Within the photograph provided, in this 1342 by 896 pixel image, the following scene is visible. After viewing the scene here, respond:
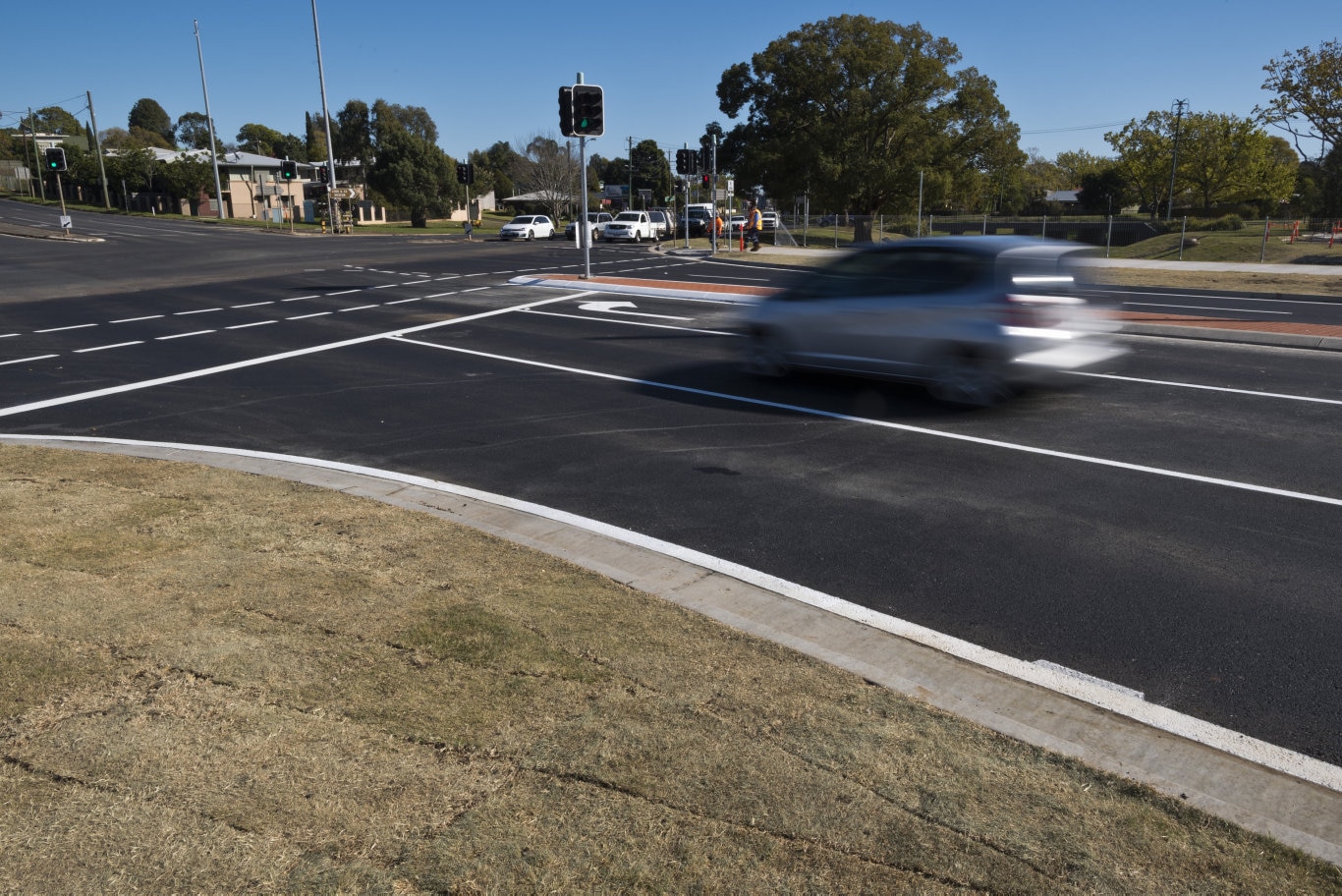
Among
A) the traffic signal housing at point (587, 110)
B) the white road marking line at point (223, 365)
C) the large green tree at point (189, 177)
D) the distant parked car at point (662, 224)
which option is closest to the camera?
the white road marking line at point (223, 365)

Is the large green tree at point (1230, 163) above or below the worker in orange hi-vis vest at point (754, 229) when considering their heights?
above

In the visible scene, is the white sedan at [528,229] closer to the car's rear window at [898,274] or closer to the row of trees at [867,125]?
the row of trees at [867,125]

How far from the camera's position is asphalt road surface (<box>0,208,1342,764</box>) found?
5.07m

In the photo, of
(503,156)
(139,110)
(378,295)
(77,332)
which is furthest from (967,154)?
(139,110)

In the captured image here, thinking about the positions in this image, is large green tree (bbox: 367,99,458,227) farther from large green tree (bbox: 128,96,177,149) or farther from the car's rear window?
large green tree (bbox: 128,96,177,149)

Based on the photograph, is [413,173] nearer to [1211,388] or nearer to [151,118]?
[1211,388]

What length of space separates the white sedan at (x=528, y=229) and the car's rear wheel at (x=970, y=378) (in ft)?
148

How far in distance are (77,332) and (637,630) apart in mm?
14607

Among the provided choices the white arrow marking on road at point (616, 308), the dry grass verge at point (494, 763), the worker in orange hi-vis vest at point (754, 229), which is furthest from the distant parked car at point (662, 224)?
the dry grass verge at point (494, 763)

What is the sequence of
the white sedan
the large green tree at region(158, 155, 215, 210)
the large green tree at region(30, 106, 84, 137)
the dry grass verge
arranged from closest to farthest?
the dry grass verge → the white sedan → the large green tree at region(158, 155, 215, 210) → the large green tree at region(30, 106, 84, 137)

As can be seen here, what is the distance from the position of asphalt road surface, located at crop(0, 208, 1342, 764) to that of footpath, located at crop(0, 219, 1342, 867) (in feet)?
0.72

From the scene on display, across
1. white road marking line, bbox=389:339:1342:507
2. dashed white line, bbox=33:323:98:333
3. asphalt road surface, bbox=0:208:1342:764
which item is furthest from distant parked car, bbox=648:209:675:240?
white road marking line, bbox=389:339:1342:507

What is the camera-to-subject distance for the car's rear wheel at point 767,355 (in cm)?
1138

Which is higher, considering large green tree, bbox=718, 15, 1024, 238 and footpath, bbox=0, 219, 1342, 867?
large green tree, bbox=718, 15, 1024, 238
